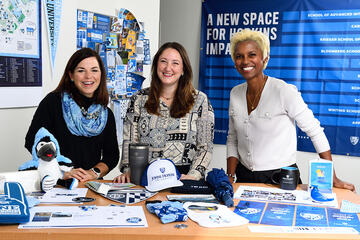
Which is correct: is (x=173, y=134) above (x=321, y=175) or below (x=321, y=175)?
above

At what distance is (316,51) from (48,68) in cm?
258

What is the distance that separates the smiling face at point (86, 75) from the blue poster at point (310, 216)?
1371mm

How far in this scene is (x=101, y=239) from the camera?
1.34 metres

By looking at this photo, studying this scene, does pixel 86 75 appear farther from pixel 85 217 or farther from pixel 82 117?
pixel 85 217

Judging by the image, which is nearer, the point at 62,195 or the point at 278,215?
the point at 278,215

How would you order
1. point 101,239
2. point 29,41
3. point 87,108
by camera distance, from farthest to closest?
point 29,41, point 87,108, point 101,239

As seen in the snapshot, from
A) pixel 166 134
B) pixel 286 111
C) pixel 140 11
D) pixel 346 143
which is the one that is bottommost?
pixel 346 143

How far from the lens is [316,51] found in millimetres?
3994

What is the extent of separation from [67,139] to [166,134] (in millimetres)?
598

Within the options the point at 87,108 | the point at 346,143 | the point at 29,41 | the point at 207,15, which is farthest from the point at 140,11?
the point at 346,143

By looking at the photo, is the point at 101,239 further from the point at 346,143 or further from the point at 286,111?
the point at 346,143

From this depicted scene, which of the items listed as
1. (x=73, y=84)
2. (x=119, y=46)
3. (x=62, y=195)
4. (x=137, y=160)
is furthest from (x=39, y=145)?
(x=119, y=46)

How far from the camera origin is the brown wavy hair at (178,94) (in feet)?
7.44

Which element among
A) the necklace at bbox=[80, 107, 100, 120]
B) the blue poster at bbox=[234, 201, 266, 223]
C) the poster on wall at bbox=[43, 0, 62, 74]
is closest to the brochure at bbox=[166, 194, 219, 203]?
the blue poster at bbox=[234, 201, 266, 223]
